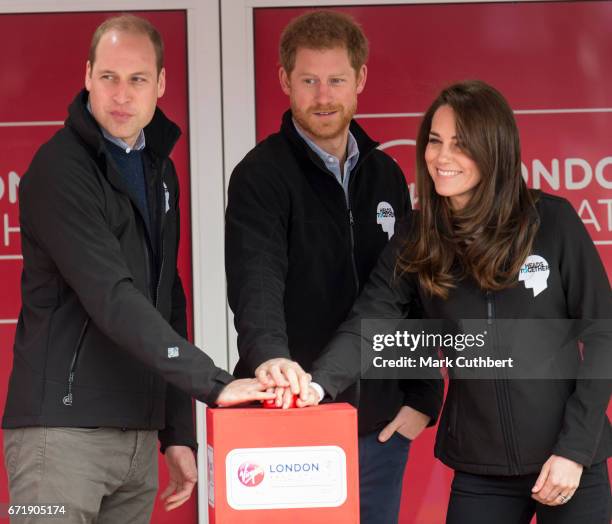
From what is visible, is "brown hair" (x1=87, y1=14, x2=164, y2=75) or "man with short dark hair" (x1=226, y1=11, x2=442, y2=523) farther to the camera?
"man with short dark hair" (x1=226, y1=11, x2=442, y2=523)

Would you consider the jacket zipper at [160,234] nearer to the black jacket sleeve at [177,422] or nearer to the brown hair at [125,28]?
the black jacket sleeve at [177,422]

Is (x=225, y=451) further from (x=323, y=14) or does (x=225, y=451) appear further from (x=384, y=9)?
(x=384, y=9)

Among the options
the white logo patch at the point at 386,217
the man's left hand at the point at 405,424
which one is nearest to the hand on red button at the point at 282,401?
the man's left hand at the point at 405,424

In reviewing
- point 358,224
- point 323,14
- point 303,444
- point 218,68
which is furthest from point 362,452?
point 218,68

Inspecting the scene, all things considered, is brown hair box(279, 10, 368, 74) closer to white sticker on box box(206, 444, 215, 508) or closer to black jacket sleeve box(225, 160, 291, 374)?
black jacket sleeve box(225, 160, 291, 374)

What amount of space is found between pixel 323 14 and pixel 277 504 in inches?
59.8

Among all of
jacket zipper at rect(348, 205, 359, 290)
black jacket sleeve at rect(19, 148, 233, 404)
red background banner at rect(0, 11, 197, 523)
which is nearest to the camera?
black jacket sleeve at rect(19, 148, 233, 404)

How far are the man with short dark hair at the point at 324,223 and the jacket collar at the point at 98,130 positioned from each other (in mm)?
240

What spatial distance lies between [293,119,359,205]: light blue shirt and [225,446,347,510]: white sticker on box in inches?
41.4

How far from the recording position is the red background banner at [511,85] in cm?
440

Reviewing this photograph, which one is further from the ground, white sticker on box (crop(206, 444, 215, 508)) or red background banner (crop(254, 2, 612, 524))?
red background banner (crop(254, 2, 612, 524))

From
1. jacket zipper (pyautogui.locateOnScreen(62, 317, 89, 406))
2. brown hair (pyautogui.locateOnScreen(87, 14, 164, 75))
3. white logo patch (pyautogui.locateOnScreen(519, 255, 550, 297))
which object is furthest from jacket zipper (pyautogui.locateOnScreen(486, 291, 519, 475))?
brown hair (pyautogui.locateOnScreen(87, 14, 164, 75))

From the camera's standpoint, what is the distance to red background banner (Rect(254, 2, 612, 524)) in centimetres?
440

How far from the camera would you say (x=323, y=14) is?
304cm
